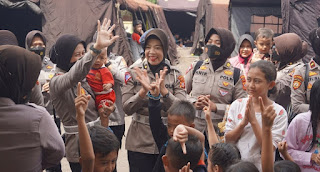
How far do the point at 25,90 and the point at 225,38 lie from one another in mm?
2525

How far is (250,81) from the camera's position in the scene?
3.65m

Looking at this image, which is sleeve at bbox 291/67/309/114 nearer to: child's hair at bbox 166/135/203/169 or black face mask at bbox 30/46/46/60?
child's hair at bbox 166/135/203/169

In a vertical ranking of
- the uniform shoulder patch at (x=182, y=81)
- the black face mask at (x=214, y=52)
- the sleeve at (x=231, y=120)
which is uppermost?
the black face mask at (x=214, y=52)

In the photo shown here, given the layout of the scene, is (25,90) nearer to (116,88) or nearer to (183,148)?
(183,148)

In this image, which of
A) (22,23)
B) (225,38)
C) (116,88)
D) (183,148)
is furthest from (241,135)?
(22,23)

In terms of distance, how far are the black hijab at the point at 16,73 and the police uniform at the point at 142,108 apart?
1.47 m

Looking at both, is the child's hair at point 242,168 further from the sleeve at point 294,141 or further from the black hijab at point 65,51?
the black hijab at point 65,51

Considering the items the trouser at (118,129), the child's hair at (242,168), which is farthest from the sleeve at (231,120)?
the trouser at (118,129)

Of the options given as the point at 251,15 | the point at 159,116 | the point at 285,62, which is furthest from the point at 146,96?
the point at 251,15

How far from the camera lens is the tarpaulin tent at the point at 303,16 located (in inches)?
476

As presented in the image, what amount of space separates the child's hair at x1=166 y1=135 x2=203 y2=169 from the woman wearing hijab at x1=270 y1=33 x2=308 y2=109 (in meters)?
2.18

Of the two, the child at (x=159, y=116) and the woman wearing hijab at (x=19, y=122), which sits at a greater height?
the woman wearing hijab at (x=19, y=122)

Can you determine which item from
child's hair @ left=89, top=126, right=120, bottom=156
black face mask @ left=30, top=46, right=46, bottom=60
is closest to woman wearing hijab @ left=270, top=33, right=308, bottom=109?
child's hair @ left=89, top=126, right=120, bottom=156

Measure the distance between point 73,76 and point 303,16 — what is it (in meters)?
9.71
